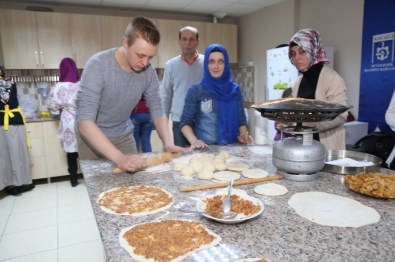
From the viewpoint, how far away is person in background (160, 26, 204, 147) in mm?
2818

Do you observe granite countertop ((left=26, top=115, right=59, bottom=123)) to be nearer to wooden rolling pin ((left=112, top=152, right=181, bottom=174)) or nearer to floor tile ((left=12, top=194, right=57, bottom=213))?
floor tile ((left=12, top=194, right=57, bottom=213))

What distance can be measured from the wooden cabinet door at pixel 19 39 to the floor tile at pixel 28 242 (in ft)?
8.09

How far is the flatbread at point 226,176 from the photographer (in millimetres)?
1363

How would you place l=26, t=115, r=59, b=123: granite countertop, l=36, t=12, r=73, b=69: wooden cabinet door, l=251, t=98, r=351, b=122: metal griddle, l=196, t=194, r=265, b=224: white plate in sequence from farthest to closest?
1. l=36, t=12, r=73, b=69: wooden cabinet door
2. l=26, t=115, r=59, b=123: granite countertop
3. l=251, t=98, r=351, b=122: metal griddle
4. l=196, t=194, r=265, b=224: white plate

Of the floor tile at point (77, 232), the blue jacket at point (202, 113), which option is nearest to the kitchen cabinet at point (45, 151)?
the floor tile at point (77, 232)

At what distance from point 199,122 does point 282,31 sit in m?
3.25

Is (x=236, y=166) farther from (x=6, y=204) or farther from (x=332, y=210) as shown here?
(x=6, y=204)

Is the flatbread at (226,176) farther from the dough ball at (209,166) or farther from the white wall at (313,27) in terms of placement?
the white wall at (313,27)

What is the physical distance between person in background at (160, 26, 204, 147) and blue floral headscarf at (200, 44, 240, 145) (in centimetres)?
72

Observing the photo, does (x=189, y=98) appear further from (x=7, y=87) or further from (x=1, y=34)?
(x=1, y=34)

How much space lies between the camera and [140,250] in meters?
0.80

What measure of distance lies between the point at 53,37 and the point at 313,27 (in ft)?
12.4

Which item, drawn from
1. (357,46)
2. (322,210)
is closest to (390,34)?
(357,46)

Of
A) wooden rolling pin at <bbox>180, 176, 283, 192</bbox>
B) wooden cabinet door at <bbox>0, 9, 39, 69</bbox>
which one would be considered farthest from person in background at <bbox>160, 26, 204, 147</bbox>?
wooden cabinet door at <bbox>0, 9, 39, 69</bbox>
